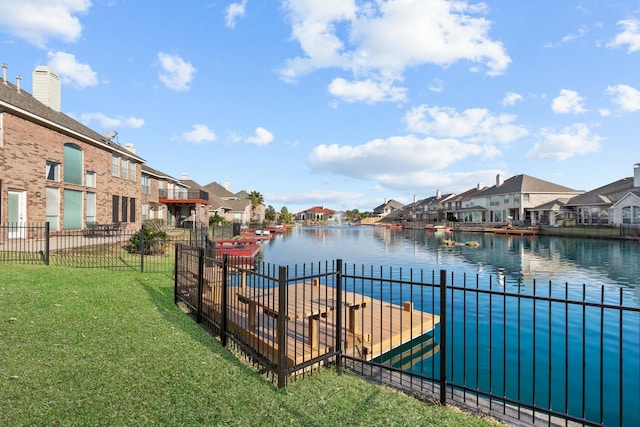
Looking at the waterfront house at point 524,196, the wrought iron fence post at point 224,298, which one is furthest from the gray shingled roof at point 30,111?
the waterfront house at point 524,196

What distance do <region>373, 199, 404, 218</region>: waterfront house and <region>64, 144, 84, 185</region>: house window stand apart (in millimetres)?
112705

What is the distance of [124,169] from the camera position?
1089 inches

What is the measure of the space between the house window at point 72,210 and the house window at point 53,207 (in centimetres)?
60

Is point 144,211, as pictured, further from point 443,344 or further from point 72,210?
point 443,344

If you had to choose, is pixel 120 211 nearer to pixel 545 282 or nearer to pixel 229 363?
pixel 229 363

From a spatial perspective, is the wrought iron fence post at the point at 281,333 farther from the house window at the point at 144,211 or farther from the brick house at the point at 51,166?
the house window at the point at 144,211

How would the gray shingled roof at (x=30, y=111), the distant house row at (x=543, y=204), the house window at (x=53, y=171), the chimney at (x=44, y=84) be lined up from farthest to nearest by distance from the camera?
1. the distant house row at (x=543, y=204)
2. the chimney at (x=44, y=84)
3. the house window at (x=53, y=171)
4. the gray shingled roof at (x=30, y=111)

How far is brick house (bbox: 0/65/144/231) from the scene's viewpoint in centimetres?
1665

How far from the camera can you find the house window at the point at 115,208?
84.2 feet

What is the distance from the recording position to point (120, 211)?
26.8 metres

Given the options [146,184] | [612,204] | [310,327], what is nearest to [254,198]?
[146,184]

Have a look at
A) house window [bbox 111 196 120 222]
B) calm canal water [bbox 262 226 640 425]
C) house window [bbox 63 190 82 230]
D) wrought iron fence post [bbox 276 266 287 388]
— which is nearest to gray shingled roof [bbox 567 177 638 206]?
calm canal water [bbox 262 226 640 425]

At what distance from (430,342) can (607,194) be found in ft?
181

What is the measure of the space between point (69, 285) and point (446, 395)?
10.5 m
